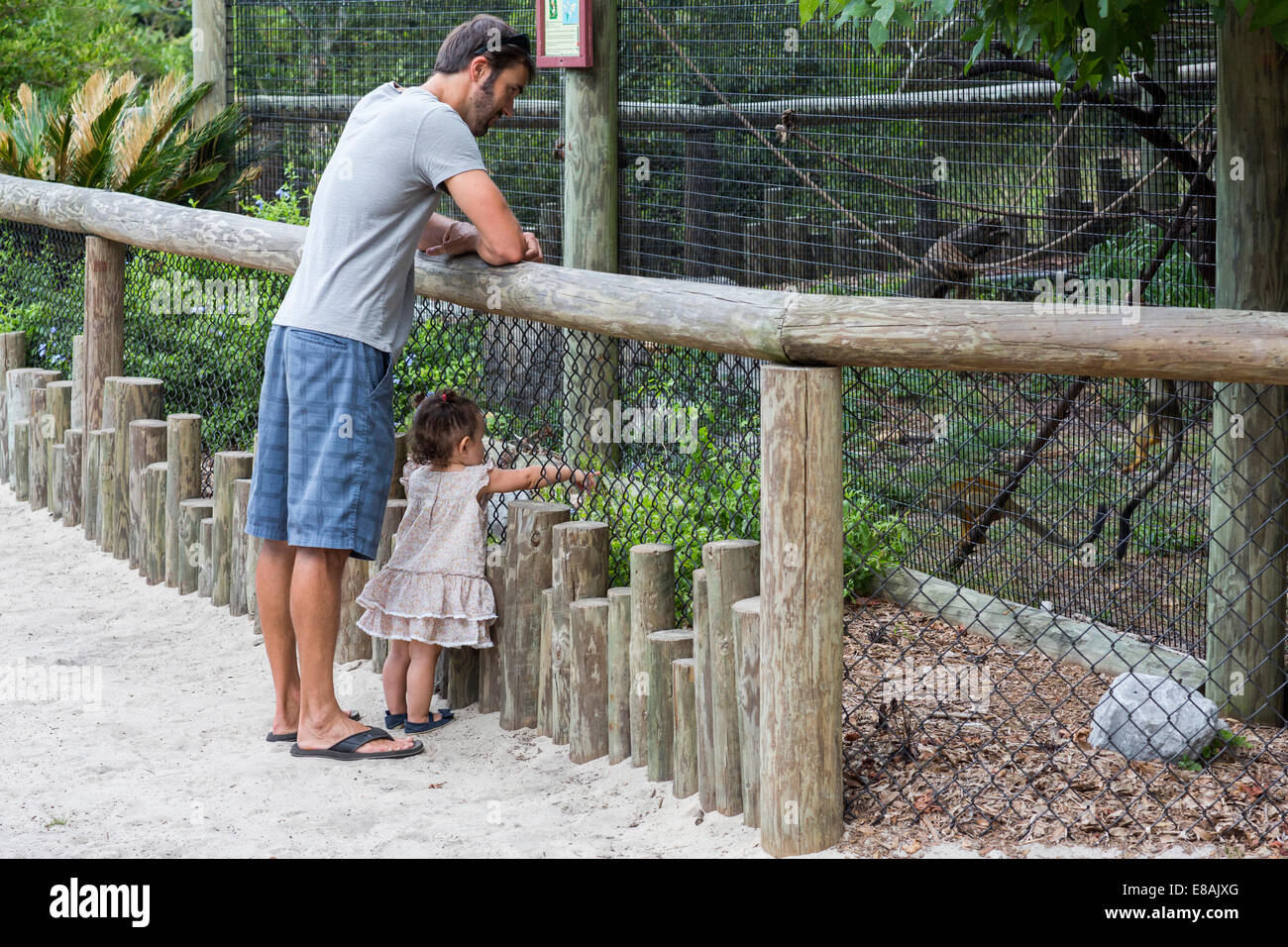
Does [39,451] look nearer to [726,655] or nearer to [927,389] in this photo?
[726,655]

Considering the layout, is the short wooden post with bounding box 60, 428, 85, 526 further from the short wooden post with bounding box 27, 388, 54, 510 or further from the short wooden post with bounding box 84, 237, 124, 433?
the short wooden post with bounding box 27, 388, 54, 510

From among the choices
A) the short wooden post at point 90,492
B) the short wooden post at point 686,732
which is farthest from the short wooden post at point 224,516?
the short wooden post at point 686,732

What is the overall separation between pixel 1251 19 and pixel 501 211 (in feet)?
5.73

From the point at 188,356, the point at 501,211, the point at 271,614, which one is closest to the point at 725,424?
the point at 501,211

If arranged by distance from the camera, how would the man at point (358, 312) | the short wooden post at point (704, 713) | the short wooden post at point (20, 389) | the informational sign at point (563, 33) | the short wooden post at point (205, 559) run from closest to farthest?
the short wooden post at point (704, 713)
the man at point (358, 312)
the short wooden post at point (205, 559)
the informational sign at point (563, 33)
the short wooden post at point (20, 389)

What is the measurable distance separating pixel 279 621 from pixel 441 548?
18.1 inches

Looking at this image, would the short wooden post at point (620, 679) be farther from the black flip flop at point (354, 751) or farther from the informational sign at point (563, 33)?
the informational sign at point (563, 33)

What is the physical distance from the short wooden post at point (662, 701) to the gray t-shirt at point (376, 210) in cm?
101

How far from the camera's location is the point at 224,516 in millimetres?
4836

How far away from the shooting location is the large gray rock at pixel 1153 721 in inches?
141

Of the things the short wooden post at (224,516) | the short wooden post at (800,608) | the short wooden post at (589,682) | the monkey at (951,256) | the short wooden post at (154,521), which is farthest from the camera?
the monkey at (951,256)

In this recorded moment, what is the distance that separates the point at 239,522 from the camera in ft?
15.6

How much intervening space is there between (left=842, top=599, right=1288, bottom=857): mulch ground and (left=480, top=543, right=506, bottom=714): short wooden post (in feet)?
3.19
